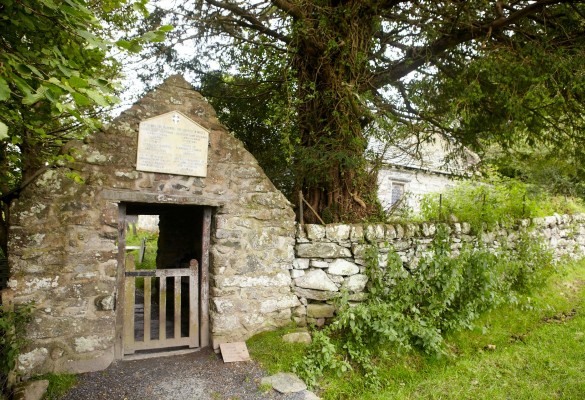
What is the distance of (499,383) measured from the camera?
4402mm

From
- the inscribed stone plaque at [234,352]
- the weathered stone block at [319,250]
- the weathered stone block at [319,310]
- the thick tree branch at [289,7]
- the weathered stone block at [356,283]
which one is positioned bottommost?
the inscribed stone plaque at [234,352]

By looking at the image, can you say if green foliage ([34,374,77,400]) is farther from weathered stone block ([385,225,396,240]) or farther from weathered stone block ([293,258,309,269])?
weathered stone block ([385,225,396,240])

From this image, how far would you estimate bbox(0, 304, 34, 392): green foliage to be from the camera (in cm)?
339

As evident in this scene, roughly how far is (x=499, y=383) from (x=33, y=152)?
6.04 m

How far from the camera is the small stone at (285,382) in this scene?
3849 millimetres

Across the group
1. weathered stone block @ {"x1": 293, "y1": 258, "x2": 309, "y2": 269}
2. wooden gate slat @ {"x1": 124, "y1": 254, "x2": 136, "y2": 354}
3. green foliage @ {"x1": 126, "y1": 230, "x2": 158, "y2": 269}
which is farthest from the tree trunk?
green foliage @ {"x1": 126, "y1": 230, "x2": 158, "y2": 269}

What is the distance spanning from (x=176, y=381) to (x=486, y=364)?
12.6ft

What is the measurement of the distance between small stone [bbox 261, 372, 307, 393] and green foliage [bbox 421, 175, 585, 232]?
11.9 feet

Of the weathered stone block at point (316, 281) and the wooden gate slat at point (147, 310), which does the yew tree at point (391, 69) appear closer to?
the weathered stone block at point (316, 281)

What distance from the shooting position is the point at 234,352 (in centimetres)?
445

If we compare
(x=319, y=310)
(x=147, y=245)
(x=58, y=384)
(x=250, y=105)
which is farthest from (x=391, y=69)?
(x=147, y=245)

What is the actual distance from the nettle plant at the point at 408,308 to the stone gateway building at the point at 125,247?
807 mm

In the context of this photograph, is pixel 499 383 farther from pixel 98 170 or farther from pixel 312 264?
pixel 98 170

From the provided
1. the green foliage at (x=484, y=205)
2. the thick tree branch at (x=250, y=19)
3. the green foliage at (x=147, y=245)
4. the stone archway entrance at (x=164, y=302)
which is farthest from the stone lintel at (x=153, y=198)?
the green foliage at (x=147, y=245)
